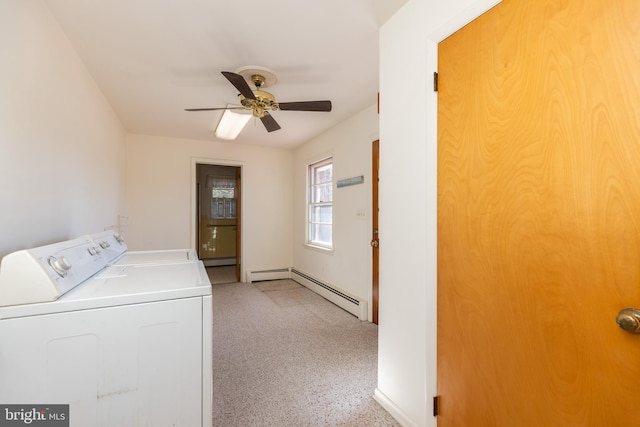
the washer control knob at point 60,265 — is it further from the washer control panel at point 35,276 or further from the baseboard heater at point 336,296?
the baseboard heater at point 336,296

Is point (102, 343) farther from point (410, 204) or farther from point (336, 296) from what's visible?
point (336, 296)

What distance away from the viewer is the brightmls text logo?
91cm

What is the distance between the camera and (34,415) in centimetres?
93

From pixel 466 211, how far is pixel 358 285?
232cm

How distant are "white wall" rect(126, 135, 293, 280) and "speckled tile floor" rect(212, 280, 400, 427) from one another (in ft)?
4.90

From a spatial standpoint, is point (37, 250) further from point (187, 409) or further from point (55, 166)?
point (55, 166)

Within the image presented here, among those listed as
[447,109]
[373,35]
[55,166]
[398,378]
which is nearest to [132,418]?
[398,378]

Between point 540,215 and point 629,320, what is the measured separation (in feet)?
1.27

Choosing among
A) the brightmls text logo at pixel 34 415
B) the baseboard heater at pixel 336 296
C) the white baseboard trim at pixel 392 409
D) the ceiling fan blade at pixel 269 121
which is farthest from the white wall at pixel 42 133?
the baseboard heater at pixel 336 296

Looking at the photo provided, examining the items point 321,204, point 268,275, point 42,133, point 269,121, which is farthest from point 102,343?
point 268,275

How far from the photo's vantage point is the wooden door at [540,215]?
86cm

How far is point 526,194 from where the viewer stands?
43.3 inches

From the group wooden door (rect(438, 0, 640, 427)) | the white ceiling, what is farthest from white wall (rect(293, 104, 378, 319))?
wooden door (rect(438, 0, 640, 427))

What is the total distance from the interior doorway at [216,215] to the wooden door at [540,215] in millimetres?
6025
